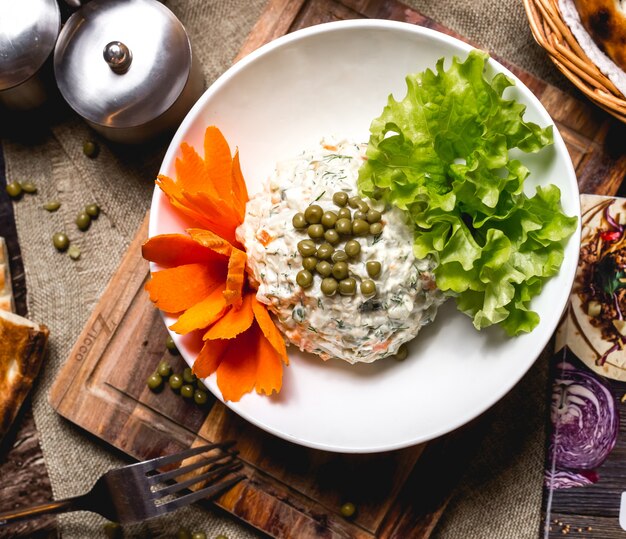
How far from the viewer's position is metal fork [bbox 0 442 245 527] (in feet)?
Answer: 8.74

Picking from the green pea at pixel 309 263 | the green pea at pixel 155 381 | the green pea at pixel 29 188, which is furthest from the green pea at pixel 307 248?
the green pea at pixel 29 188

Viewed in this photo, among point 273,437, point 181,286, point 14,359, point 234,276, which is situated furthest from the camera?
point 14,359

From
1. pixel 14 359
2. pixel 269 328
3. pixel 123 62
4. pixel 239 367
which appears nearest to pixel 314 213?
pixel 269 328

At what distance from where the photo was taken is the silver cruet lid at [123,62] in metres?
2.75

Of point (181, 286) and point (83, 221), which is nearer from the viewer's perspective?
point (181, 286)

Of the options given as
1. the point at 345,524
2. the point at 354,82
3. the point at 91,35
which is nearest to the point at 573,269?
the point at 354,82

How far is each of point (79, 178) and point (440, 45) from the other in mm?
1607

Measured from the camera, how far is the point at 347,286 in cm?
218

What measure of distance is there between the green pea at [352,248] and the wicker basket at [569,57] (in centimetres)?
106

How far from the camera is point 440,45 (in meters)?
2.39

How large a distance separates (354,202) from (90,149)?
1354mm

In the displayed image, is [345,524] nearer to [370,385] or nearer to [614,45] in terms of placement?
[370,385]

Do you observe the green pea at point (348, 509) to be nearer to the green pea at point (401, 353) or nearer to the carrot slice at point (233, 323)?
the green pea at point (401, 353)

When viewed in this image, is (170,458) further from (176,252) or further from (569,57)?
(569,57)
